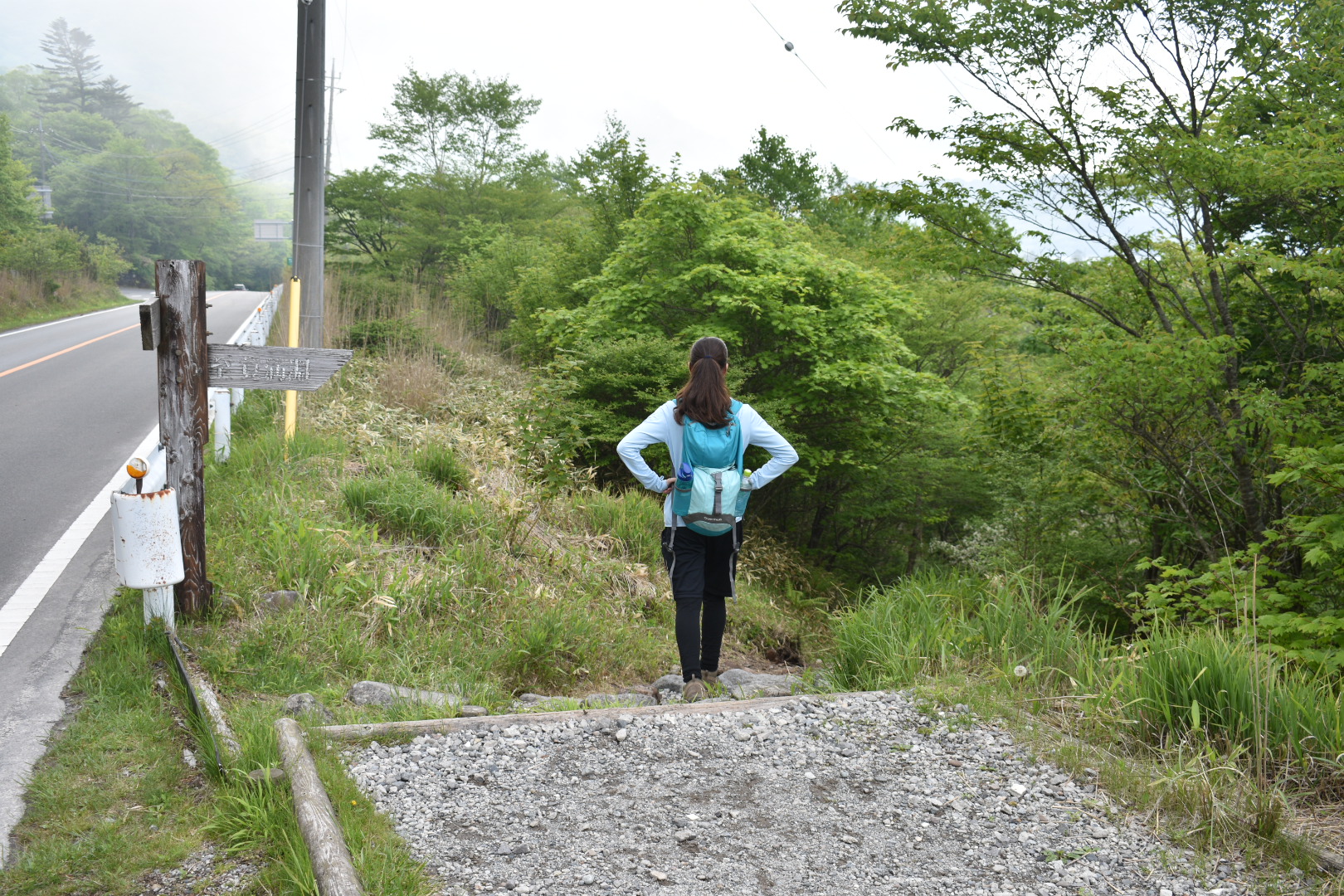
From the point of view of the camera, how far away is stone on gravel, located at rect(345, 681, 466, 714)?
4.22 meters

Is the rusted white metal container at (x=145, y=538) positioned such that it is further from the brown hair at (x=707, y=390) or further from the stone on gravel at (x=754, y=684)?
the stone on gravel at (x=754, y=684)

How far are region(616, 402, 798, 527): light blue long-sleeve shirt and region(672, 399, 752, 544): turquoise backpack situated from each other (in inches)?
2.6

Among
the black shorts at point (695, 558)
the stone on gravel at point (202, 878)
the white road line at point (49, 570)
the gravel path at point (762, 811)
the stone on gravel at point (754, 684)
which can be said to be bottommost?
the stone on gravel at point (754, 684)

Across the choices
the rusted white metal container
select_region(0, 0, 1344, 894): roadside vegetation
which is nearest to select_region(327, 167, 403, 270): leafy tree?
select_region(0, 0, 1344, 894): roadside vegetation

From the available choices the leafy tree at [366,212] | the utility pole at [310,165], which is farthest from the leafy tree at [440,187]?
the utility pole at [310,165]

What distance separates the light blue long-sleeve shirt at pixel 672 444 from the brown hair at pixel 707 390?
97mm

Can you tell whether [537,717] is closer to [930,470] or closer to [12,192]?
[930,470]

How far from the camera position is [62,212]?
6203cm

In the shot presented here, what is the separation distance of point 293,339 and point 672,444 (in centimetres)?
583

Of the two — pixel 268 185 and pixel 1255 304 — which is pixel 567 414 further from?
pixel 268 185

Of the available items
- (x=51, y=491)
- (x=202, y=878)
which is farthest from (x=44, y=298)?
(x=202, y=878)

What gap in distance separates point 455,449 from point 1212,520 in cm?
800

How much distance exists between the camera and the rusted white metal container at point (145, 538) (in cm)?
428

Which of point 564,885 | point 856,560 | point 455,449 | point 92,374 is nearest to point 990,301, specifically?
point 856,560
